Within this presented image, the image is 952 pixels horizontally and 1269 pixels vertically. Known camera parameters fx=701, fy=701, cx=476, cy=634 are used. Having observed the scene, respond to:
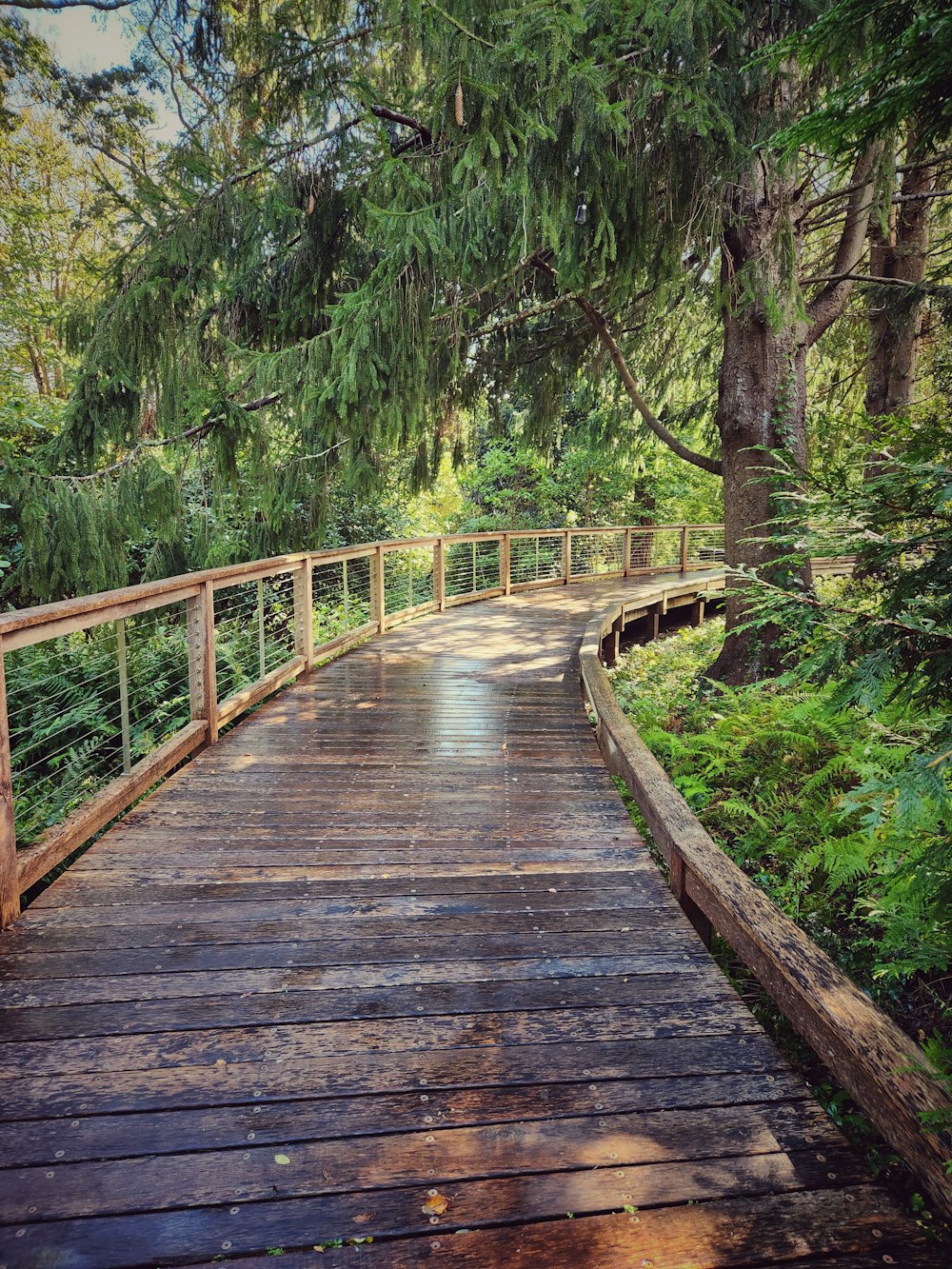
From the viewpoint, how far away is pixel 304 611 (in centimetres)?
681

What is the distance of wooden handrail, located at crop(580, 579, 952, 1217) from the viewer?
4.93ft

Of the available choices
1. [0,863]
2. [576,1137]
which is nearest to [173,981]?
[0,863]

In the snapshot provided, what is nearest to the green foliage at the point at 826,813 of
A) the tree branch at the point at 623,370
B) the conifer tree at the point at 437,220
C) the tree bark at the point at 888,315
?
the conifer tree at the point at 437,220

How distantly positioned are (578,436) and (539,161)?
5.73m

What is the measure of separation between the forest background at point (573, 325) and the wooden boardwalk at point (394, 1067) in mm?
620

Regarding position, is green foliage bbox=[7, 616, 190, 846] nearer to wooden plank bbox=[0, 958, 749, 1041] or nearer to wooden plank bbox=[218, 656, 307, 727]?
wooden plank bbox=[218, 656, 307, 727]

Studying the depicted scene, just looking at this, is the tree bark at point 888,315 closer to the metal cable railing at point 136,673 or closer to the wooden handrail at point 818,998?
the metal cable railing at point 136,673

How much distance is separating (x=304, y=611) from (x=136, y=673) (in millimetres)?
1575

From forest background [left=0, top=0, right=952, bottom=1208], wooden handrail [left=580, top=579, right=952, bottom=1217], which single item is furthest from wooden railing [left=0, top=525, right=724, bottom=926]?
wooden handrail [left=580, top=579, right=952, bottom=1217]

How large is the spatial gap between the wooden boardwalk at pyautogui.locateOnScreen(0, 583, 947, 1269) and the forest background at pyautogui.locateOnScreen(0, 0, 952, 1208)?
0.62 m

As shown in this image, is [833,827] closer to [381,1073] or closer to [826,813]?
[826,813]

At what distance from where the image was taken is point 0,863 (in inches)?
100

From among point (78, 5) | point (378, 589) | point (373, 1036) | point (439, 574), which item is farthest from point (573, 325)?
point (78, 5)

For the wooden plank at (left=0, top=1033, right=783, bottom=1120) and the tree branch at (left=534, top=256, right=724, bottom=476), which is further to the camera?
the tree branch at (left=534, top=256, right=724, bottom=476)
